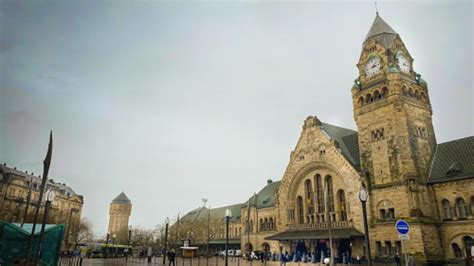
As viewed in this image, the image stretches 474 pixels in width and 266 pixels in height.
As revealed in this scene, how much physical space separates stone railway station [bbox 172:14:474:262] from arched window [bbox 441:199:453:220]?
9 centimetres

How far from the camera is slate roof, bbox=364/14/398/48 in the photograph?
144 ft

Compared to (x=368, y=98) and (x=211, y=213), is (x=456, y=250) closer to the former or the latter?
(x=368, y=98)

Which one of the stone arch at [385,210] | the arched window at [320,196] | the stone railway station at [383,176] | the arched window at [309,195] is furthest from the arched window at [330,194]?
the stone arch at [385,210]

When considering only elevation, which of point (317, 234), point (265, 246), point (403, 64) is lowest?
point (265, 246)

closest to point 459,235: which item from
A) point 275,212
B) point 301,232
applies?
point 301,232

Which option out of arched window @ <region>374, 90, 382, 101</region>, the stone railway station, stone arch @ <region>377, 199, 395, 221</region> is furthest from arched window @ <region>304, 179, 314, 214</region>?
arched window @ <region>374, 90, 382, 101</region>

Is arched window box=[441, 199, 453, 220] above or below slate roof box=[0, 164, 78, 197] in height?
below

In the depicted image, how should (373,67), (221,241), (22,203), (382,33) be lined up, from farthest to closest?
(221,241) → (22,203) → (382,33) → (373,67)

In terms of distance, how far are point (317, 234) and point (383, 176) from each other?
456 inches

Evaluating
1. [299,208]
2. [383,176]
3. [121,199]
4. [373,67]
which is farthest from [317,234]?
[121,199]

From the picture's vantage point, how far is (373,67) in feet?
145

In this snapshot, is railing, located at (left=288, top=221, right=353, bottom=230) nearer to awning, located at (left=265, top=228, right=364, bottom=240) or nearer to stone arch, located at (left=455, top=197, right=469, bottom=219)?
awning, located at (left=265, top=228, right=364, bottom=240)

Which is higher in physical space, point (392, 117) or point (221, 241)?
point (392, 117)

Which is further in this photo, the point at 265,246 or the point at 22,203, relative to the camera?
the point at 22,203
